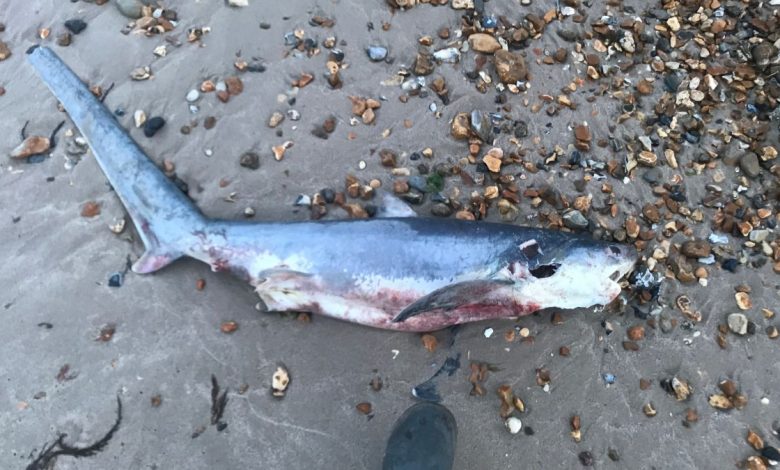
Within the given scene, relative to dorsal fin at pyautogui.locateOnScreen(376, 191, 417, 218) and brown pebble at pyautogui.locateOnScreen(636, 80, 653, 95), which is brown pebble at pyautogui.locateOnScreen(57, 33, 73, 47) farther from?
brown pebble at pyautogui.locateOnScreen(636, 80, 653, 95)

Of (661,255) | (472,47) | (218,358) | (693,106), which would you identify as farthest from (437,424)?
(693,106)

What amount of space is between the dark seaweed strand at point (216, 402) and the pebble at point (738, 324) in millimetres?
3081

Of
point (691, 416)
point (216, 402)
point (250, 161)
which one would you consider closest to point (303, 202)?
point (250, 161)

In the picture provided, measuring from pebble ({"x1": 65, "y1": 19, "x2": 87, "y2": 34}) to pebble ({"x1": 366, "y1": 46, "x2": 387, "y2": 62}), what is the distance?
6.82ft

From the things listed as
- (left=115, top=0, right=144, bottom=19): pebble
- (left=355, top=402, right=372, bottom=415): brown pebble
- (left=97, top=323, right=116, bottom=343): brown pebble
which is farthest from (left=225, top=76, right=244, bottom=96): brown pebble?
(left=355, top=402, right=372, bottom=415): brown pebble

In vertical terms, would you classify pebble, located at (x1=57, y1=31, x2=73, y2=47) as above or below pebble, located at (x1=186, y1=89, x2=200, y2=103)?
above

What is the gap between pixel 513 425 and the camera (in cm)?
325

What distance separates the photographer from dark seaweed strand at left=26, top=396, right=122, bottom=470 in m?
3.04

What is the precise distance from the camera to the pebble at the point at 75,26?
4086 millimetres

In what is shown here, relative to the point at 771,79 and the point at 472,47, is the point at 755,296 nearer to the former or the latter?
the point at 771,79

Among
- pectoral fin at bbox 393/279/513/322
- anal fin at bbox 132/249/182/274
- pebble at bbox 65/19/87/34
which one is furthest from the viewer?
pebble at bbox 65/19/87/34

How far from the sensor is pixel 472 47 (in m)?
4.05

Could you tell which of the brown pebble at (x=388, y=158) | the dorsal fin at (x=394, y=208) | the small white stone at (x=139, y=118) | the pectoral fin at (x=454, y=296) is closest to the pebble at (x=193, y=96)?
the small white stone at (x=139, y=118)

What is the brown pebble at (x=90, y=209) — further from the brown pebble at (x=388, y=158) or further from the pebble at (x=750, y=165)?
the pebble at (x=750, y=165)
